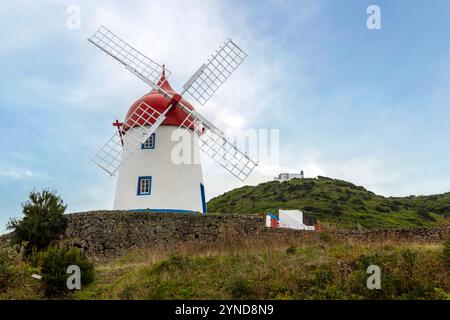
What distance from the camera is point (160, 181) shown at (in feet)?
66.2

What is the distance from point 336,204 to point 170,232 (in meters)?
25.2

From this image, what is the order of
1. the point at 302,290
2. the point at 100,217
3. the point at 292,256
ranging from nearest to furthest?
the point at 302,290
the point at 292,256
the point at 100,217

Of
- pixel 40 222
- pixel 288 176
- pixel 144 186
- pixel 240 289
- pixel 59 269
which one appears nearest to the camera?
pixel 240 289

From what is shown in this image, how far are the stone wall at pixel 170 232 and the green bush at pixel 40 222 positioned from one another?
51 centimetres

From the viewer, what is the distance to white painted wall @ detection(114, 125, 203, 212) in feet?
65.6

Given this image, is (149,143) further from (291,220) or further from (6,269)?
(6,269)

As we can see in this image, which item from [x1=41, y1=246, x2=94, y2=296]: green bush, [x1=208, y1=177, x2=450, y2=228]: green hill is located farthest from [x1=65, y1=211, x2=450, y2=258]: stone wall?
[x1=208, y1=177, x2=450, y2=228]: green hill

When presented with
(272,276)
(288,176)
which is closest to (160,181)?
(272,276)

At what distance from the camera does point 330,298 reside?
370 inches

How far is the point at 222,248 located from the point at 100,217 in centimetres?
608

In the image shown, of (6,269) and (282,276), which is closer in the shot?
(282,276)

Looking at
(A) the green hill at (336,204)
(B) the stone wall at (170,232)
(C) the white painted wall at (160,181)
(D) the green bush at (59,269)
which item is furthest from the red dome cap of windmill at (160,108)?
(A) the green hill at (336,204)
